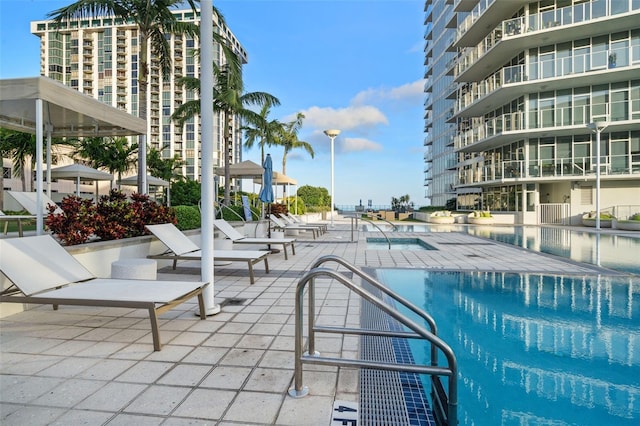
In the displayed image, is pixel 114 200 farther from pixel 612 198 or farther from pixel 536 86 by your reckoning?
pixel 612 198

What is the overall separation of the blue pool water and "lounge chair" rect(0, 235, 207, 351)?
7.96 ft

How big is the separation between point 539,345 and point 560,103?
2466cm

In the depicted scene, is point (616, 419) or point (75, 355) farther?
point (75, 355)

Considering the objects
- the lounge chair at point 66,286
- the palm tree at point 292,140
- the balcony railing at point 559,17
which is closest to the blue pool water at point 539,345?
the lounge chair at point 66,286

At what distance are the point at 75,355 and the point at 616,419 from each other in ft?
13.8

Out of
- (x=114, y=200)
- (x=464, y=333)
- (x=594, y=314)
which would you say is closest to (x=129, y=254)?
(x=114, y=200)

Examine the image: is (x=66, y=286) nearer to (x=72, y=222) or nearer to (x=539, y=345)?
(x=72, y=222)

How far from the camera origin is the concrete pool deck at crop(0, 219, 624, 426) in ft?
6.98

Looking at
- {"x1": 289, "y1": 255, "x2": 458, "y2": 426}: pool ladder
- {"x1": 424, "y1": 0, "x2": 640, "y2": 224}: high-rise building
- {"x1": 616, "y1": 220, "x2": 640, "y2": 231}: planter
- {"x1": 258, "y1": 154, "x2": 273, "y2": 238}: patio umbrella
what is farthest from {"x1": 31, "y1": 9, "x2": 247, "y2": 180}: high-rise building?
{"x1": 289, "y1": 255, "x2": 458, "y2": 426}: pool ladder

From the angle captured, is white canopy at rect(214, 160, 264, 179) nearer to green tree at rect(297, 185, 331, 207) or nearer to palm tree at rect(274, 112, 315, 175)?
palm tree at rect(274, 112, 315, 175)

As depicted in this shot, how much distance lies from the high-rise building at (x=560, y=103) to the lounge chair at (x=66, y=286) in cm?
2273

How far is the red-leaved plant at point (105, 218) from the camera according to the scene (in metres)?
5.21

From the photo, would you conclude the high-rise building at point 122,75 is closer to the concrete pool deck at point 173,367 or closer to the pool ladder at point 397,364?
the concrete pool deck at point 173,367

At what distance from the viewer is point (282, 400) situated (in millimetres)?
2268
